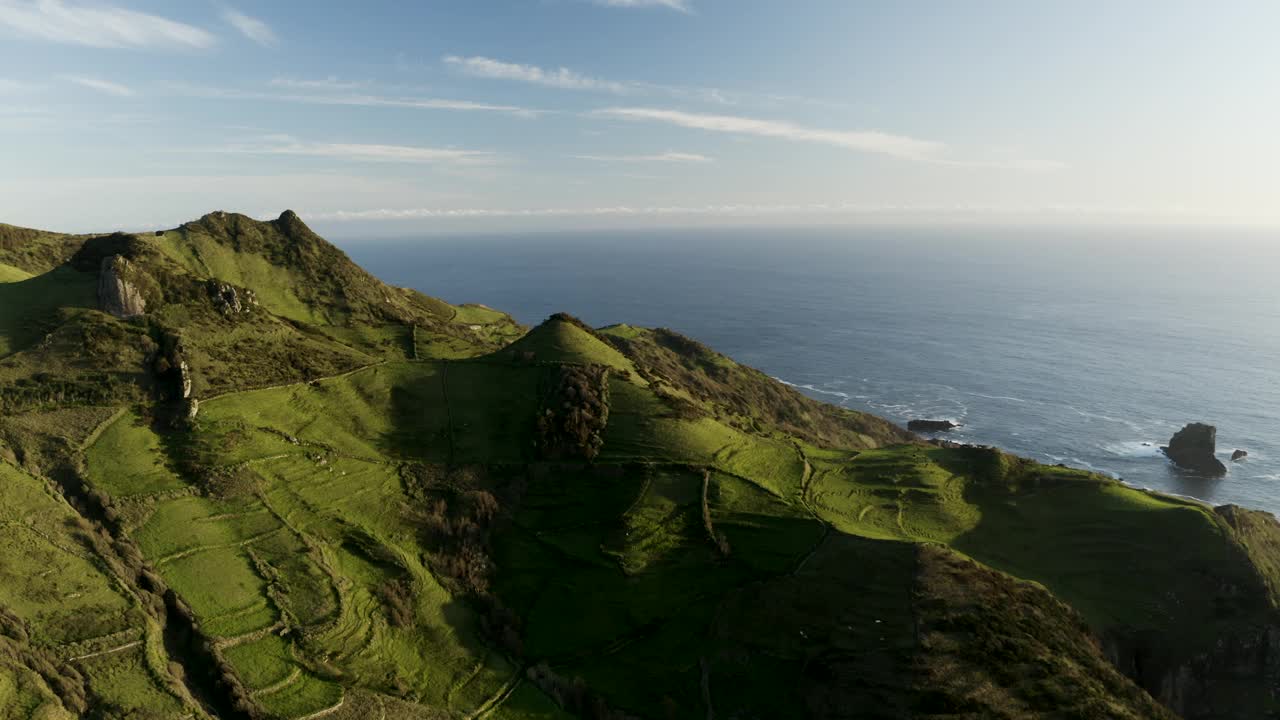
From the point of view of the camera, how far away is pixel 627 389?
74.4 metres

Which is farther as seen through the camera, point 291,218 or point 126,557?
point 291,218

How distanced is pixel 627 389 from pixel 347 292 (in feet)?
214

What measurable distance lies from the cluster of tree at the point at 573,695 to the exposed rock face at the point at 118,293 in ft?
203

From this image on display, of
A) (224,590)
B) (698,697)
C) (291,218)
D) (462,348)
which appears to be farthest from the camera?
(291,218)

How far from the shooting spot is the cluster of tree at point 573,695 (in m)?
38.6

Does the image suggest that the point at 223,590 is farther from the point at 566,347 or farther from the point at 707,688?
the point at 566,347

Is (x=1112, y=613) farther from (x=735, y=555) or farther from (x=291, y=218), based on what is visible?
(x=291, y=218)

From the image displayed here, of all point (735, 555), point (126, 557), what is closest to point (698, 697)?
point (735, 555)

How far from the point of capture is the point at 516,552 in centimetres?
5459

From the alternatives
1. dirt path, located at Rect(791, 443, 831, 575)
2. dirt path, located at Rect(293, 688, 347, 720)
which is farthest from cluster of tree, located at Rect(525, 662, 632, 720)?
dirt path, located at Rect(791, 443, 831, 575)

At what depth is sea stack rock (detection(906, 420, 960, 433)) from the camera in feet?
422

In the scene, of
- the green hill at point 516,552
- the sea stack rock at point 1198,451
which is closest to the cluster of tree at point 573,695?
the green hill at point 516,552

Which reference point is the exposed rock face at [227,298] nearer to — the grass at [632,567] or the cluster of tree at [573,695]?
the grass at [632,567]

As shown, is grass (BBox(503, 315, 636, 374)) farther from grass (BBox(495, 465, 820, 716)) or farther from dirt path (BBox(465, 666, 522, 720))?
dirt path (BBox(465, 666, 522, 720))
